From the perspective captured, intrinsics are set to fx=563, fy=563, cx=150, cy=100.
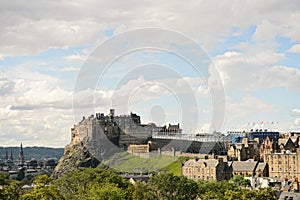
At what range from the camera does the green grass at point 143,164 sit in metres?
176

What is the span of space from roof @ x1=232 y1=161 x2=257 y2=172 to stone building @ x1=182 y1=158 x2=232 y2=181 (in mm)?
1900

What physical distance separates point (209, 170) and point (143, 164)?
4359cm

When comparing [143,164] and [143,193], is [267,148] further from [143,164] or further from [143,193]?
[143,193]

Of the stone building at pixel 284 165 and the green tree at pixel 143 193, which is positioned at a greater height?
the stone building at pixel 284 165

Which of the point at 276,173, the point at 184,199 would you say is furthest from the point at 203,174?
the point at 184,199

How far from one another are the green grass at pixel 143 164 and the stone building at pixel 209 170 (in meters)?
14.9

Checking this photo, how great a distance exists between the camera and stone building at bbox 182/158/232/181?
5743 inches

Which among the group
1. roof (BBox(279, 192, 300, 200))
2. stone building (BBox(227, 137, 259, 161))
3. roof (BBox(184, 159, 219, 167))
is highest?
Answer: stone building (BBox(227, 137, 259, 161))

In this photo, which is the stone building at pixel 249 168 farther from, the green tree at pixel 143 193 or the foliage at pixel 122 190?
the green tree at pixel 143 193

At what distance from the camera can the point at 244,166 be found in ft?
487

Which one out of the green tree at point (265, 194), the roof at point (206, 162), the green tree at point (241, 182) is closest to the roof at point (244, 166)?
the roof at point (206, 162)

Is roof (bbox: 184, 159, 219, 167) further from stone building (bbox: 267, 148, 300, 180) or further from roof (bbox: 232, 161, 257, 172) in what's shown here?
stone building (bbox: 267, 148, 300, 180)

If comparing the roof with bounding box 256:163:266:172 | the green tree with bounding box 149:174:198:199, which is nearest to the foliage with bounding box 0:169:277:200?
the green tree with bounding box 149:174:198:199

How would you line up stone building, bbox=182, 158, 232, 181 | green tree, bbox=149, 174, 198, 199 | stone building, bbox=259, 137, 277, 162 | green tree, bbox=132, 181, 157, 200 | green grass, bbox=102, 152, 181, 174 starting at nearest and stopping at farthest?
green tree, bbox=132, 181, 157, 200, green tree, bbox=149, 174, 198, 199, stone building, bbox=182, 158, 232, 181, stone building, bbox=259, 137, 277, 162, green grass, bbox=102, 152, 181, 174
